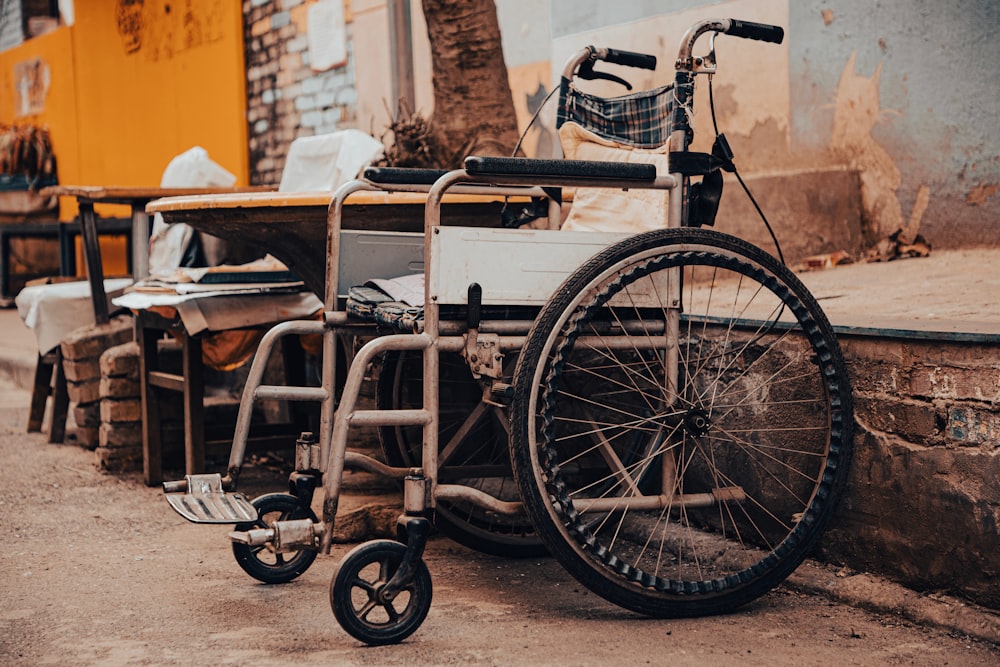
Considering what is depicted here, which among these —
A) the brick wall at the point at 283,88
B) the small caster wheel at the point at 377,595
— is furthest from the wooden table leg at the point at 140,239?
the brick wall at the point at 283,88

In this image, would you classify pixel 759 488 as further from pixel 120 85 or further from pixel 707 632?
pixel 120 85

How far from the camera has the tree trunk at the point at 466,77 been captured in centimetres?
493

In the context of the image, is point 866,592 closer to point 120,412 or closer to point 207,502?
point 207,502

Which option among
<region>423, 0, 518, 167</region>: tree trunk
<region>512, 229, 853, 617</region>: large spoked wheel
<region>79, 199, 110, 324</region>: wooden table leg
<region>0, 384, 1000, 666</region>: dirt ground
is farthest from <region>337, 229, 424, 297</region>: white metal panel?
<region>79, 199, 110, 324</region>: wooden table leg

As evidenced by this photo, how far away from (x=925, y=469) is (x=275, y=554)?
1.56 metres

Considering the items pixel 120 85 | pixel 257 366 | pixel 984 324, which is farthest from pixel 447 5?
pixel 120 85

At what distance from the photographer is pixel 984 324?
2.65 metres

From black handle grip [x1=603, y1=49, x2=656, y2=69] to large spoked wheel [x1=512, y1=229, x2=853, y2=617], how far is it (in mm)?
739

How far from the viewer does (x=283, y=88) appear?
952cm

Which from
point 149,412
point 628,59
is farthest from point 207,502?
point 149,412

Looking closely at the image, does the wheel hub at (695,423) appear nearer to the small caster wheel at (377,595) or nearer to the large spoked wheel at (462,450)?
the large spoked wheel at (462,450)

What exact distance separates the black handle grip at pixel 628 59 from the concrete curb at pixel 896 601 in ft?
4.75

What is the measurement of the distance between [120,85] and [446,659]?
11.6 metres

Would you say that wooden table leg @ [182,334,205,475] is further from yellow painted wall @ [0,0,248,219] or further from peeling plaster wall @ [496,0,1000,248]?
yellow painted wall @ [0,0,248,219]
